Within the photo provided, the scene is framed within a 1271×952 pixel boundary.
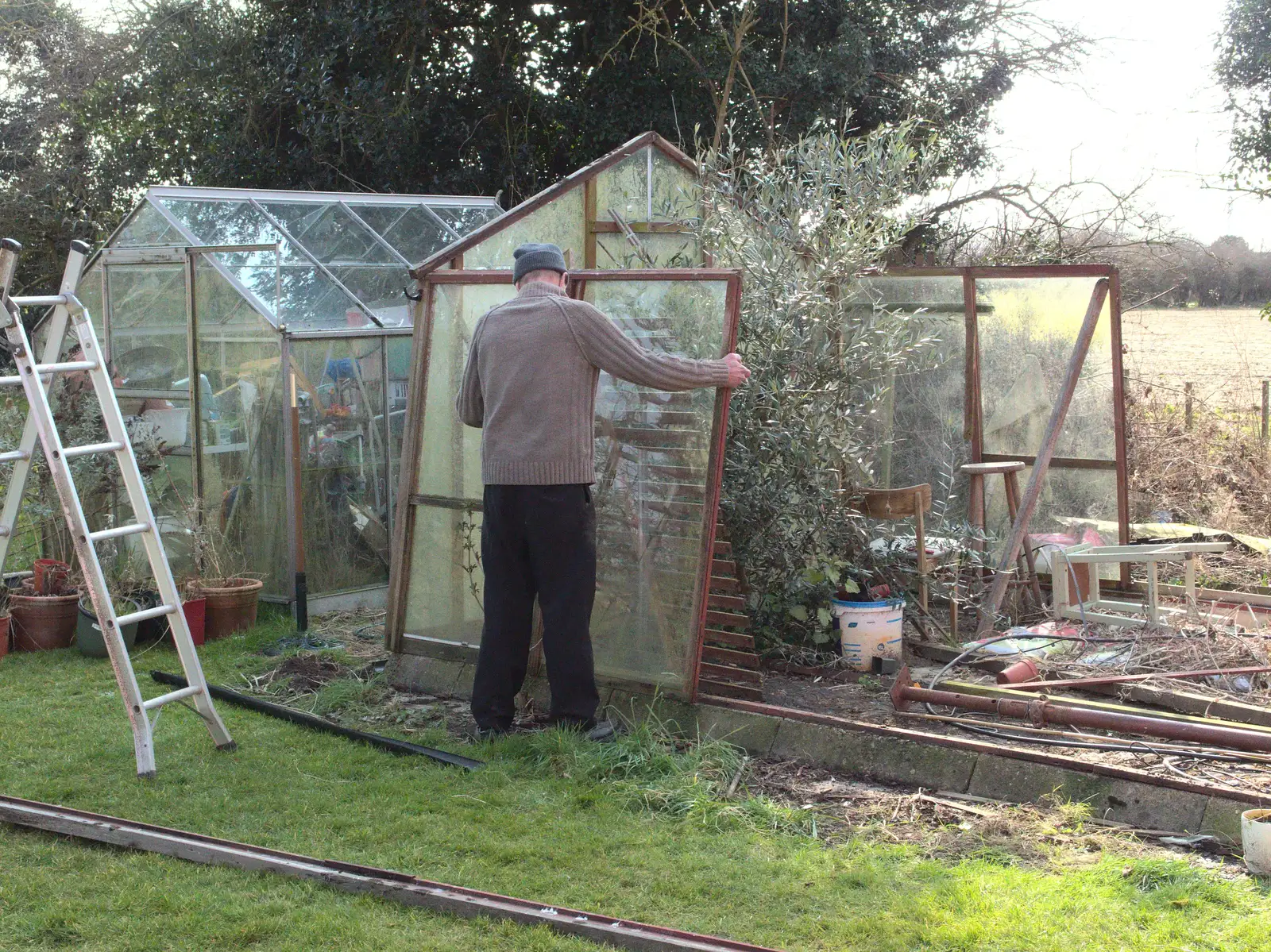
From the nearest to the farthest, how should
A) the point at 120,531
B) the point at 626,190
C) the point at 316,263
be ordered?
the point at 120,531
the point at 626,190
the point at 316,263

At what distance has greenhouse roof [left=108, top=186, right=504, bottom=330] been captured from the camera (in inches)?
311

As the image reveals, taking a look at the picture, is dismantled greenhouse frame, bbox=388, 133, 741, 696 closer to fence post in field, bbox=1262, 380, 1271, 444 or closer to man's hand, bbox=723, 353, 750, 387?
man's hand, bbox=723, 353, 750, 387

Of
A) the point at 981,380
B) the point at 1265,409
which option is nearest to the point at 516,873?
the point at 981,380

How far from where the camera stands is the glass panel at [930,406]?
7.88m

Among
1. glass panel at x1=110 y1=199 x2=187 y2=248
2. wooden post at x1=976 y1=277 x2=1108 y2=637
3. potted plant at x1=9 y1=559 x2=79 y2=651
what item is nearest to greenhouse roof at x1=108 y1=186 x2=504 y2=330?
glass panel at x1=110 y1=199 x2=187 y2=248

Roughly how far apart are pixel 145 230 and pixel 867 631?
5520 millimetres

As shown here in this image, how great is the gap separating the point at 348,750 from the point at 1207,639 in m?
3.97

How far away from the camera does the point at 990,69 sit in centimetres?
1323

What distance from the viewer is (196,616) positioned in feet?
22.9

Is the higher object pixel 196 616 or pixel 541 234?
pixel 541 234

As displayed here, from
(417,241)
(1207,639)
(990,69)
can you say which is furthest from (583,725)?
(990,69)

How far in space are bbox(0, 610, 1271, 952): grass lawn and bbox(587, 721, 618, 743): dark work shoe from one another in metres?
0.15

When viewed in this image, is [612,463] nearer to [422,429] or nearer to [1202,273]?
[422,429]

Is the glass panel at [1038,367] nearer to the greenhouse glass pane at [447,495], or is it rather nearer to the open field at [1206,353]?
the open field at [1206,353]
